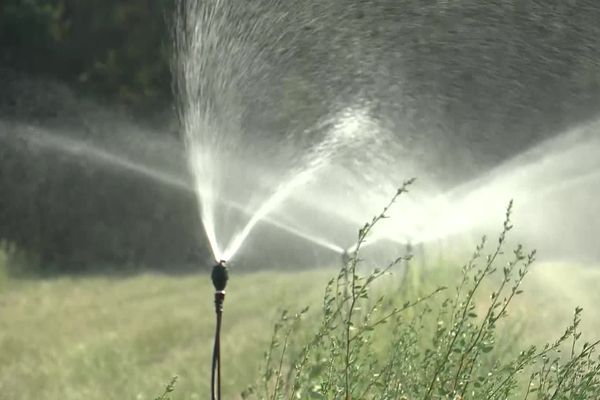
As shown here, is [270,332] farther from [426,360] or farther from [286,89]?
[426,360]

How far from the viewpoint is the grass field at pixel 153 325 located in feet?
16.3

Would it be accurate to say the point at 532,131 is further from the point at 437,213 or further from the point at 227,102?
the point at 227,102

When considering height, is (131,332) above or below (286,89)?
below

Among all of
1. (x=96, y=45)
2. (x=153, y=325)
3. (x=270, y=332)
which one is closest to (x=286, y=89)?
(x=153, y=325)

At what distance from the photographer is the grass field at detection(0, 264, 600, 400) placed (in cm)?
496

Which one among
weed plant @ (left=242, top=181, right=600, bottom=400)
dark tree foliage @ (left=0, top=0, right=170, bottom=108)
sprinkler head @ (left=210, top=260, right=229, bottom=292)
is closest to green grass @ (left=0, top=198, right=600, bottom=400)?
weed plant @ (left=242, top=181, right=600, bottom=400)

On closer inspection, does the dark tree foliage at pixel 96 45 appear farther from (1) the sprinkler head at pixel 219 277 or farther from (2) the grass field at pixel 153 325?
(1) the sprinkler head at pixel 219 277

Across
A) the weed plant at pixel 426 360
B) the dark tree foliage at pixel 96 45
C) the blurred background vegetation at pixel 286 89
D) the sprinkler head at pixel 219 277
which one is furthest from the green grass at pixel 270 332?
the dark tree foliage at pixel 96 45

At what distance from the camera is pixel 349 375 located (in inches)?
96.5

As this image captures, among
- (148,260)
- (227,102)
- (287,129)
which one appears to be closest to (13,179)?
(148,260)

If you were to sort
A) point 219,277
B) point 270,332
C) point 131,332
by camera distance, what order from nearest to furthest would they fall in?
point 219,277 < point 270,332 < point 131,332

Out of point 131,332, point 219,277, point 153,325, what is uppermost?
point 153,325

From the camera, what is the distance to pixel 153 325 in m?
6.61

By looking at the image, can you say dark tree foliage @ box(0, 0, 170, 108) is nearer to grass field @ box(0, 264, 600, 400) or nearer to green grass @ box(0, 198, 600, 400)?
grass field @ box(0, 264, 600, 400)
